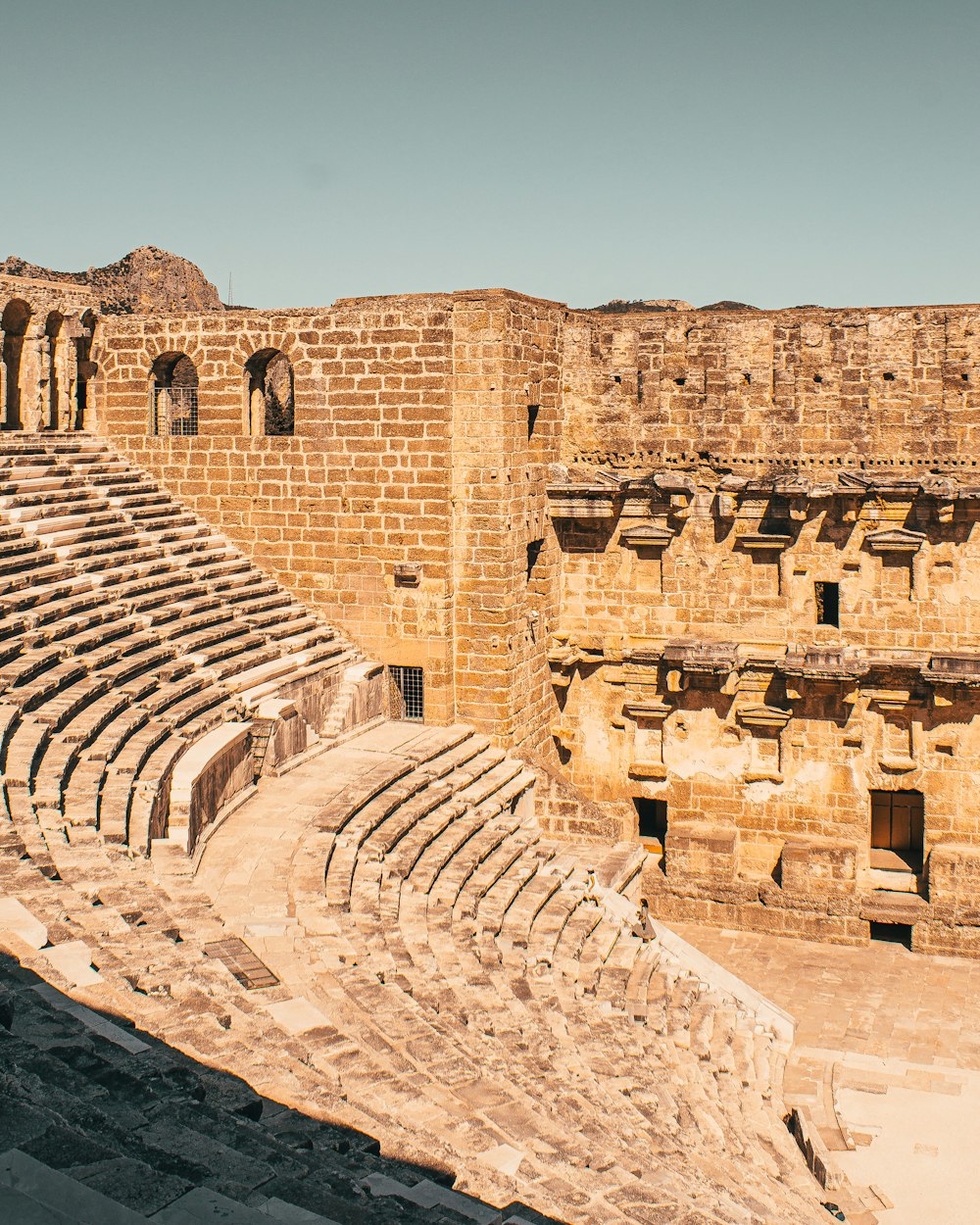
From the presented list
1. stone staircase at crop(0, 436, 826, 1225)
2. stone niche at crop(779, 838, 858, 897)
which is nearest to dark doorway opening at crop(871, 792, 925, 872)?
stone niche at crop(779, 838, 858, 897)

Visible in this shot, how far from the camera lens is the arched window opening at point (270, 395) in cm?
1803

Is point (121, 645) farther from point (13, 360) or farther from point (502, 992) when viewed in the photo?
point (502, 992)

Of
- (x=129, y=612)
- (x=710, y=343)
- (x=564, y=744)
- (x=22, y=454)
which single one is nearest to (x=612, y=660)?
(x=564, y=744)

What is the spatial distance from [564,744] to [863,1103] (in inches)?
273

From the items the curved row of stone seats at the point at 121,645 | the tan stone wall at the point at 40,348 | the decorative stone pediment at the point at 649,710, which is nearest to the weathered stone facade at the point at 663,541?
the decorative stone pediment at the point at 649,710

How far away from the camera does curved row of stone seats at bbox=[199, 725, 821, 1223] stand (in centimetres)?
762

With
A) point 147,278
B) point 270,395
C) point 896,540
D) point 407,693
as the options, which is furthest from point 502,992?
point 147,278

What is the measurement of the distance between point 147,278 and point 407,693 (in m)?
11.3

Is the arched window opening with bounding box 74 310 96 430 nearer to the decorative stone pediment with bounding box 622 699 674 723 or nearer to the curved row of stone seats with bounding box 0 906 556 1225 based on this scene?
the decorative stone pediment with bounding box 622 699 674 723

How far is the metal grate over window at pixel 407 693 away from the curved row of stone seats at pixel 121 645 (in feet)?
1.32

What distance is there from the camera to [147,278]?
24.5 m

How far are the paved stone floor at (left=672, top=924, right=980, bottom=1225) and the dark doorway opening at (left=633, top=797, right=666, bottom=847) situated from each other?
5.12 ft

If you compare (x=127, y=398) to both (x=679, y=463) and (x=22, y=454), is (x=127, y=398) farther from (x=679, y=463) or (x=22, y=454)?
(x=679, y=463)

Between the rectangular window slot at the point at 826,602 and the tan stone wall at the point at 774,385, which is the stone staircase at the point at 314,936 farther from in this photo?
the tan stone wall at the point at 774,385
